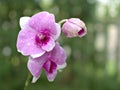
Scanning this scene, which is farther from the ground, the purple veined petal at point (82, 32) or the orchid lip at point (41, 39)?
the purple veined petal at point (82, 32)

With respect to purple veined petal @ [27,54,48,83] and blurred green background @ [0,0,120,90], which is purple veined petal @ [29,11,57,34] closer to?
purple veined petal @ [27,54,48,83]

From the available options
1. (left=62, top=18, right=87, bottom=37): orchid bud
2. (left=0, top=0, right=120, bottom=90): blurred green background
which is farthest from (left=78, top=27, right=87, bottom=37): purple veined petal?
(left=0, top=0, right=120, bottom=90): blurred green background

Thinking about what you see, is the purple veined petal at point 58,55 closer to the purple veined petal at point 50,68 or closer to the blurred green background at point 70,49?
the purple veined petal at point 50,68

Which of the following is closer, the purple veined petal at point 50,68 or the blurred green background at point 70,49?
the purple veined petal at point 50,68

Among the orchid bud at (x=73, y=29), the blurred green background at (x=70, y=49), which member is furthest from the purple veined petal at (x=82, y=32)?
the blurred green background at (x=70, y=49)

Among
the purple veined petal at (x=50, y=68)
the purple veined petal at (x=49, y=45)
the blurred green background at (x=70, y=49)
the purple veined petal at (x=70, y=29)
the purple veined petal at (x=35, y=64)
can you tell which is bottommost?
the blurred green background at (x=70, y=49)

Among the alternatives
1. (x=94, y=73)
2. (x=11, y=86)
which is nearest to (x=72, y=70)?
Result: (x=94, y=73)

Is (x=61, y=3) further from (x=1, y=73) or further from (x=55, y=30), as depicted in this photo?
(x=55, y=30)

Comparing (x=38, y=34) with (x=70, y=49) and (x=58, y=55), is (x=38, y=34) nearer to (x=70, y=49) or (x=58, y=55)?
(x=58, y=55)
